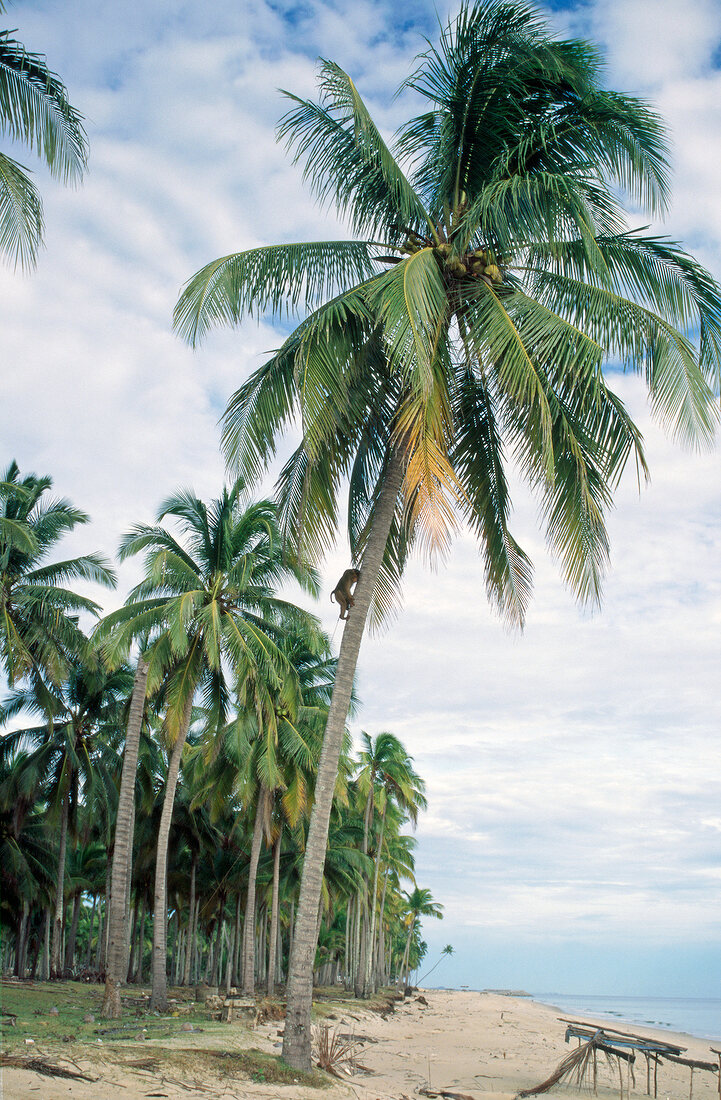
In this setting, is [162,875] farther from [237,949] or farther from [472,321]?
[237,949]

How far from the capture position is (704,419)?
9.36 metres

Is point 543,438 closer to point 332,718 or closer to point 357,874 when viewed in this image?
point 332,718

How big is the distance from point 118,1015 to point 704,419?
44.3 feet

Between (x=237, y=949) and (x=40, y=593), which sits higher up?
(x=40, y=593)

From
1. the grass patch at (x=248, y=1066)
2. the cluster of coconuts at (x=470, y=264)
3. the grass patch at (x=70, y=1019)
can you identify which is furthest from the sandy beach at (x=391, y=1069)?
the cluster of coconuts at (x=470, y=264)

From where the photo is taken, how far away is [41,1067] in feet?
25.3

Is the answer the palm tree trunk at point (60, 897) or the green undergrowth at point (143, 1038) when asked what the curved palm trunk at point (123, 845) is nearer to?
the green undergrowth at point (143, 1038)

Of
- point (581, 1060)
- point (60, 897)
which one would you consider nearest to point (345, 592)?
point (581, 1060)

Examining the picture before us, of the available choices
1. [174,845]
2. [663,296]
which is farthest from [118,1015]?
[174,845]

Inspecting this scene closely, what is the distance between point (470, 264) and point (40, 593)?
1469 cm

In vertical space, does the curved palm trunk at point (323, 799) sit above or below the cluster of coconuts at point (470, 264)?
below

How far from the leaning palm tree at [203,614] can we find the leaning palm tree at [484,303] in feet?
19.8

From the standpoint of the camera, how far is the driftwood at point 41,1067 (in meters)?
7.62

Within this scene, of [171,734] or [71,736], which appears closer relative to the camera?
[171,734]
